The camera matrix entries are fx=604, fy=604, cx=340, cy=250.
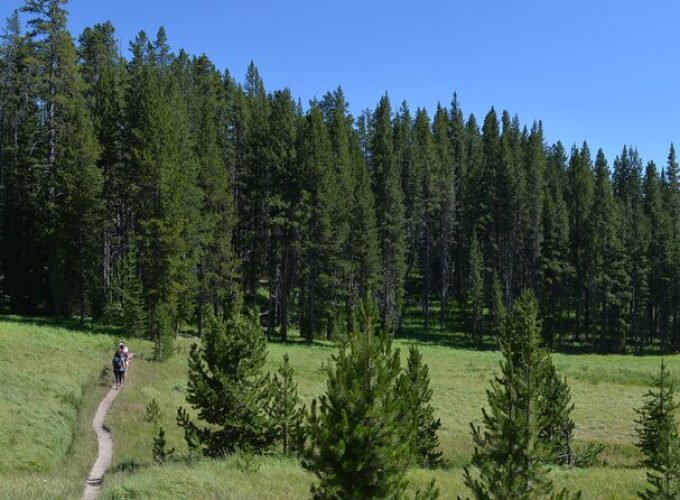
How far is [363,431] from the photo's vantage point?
10477mm

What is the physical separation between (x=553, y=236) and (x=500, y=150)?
13587mm

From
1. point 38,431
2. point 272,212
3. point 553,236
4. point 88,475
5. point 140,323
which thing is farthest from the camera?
point 553,236

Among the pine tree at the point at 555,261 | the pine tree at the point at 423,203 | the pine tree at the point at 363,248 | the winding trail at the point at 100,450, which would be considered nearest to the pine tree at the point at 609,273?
the pine tree at the point at 555,261

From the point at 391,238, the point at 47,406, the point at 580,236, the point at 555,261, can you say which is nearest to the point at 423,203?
the point at 391,238

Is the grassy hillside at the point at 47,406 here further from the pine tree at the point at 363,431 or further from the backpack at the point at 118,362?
the pine tree at the point at 363,431

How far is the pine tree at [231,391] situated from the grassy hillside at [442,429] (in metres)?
1.07

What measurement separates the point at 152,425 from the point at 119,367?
5058mm

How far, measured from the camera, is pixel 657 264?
7731 centimetres

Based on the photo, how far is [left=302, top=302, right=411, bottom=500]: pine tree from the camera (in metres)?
10.6

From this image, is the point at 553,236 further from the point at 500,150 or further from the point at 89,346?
the point at 89,346

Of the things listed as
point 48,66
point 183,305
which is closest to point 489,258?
point 183,305

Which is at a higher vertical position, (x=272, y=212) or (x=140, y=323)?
(x=272, y=212)

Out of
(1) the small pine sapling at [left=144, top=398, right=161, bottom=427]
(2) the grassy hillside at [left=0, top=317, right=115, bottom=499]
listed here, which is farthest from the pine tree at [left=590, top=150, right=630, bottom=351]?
(1) the small pine sapling at [left=144, top=398, right=161, bottom=427]

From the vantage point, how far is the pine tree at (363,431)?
10570mm
